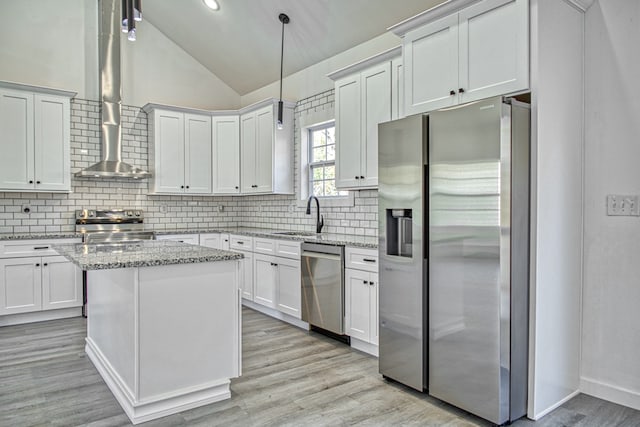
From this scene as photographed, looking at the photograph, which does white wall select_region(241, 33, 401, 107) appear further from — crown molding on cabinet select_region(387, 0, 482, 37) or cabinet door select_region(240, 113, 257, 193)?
crown molding on cabinet select_region(387, 0, 482, 37)

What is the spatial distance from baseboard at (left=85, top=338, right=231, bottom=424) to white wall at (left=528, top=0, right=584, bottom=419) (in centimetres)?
189

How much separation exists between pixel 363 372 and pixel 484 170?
5.70 ft

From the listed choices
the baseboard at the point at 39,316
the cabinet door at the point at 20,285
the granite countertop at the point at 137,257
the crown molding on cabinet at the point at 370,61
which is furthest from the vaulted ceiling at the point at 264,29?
the baseboard at the point at 39,316

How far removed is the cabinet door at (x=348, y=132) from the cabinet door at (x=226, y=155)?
2174 mm

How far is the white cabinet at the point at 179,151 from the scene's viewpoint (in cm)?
557

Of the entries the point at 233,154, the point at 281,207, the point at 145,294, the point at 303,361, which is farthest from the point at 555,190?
the point at 233,154

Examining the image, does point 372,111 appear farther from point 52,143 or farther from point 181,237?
point 52,143

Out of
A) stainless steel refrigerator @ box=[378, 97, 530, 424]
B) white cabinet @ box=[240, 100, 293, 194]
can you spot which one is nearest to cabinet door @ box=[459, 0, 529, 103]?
stainless steel refrigerator @ box=[378, 97, 530, 424]

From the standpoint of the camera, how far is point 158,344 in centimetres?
250

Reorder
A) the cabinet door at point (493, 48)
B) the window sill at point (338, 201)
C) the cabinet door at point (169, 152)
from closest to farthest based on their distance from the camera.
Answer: the cabinet door at point (493, 48), the window sill at point (338, 201), the cabinet door at point (169, 152)

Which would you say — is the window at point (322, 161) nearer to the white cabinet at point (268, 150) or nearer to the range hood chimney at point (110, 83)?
the white cabinet at point (268, 150)

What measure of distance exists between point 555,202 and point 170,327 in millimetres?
2454

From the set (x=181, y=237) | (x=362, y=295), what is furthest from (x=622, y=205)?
(x=181, y=237)

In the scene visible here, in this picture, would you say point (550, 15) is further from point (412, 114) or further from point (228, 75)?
point (228, 75)
